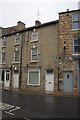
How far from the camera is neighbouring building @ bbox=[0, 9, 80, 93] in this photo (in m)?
17.2

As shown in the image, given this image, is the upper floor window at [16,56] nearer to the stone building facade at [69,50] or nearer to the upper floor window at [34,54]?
the upper floor window at [34,54]

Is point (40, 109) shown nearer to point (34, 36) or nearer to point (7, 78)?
point (34, 36)

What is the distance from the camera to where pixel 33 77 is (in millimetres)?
19812

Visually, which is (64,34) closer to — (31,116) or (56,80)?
→ (56,80)

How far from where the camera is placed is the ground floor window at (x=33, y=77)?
1937cm

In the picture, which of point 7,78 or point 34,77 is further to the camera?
point 7,78

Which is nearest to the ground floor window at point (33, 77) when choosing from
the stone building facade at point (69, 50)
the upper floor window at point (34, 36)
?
the stone building facade at point (69, 50)

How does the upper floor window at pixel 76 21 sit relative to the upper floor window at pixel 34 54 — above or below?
above

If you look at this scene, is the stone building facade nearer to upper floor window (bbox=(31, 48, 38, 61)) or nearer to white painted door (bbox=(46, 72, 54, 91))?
white painted door (bbox=(46, 72, 54, 91))

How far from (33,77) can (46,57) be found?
3356 millimetres

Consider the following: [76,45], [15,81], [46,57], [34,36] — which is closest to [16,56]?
[15,81]

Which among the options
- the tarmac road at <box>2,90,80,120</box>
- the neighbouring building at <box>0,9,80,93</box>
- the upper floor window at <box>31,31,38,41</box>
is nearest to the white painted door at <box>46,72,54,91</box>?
the neighbouring building at <box>0,9,80,93</box>

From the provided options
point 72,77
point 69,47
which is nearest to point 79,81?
point 72,77

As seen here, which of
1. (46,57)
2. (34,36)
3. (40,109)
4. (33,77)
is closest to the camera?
(40,109)
